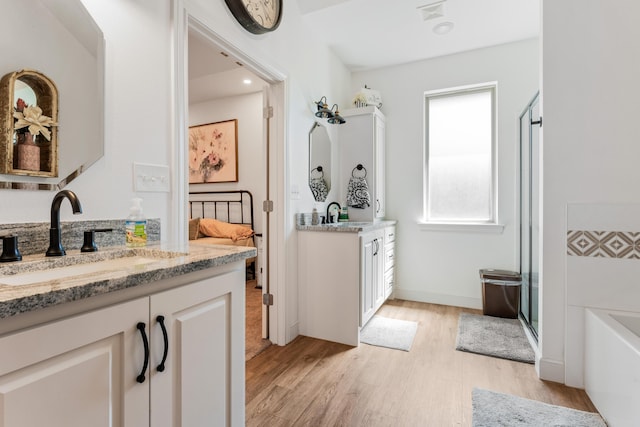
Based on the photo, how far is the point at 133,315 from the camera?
2.54 feet

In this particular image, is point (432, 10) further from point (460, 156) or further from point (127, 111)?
point (127, 111)

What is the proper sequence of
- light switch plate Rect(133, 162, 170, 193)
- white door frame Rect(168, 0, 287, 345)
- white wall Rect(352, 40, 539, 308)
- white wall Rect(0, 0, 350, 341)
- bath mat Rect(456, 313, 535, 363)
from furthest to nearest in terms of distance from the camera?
white wall Rect(352, 40, 539, 308) < bath mat Rect(456, 313, 535, 363) < white door frame Rect(168, 0, 287, 345) < light switch plate Rect(133, 162, 170, 193) < white wall Rect(0, 0, 350, 341)

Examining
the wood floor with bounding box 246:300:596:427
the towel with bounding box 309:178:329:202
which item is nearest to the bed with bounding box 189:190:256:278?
the towel with bounding box 309:178:329:202

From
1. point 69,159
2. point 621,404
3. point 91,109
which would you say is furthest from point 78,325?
point 621,404

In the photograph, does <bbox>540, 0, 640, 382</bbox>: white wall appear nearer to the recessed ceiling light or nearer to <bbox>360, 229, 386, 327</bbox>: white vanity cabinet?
the recessed ceiling light

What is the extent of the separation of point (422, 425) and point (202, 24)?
2.32 m

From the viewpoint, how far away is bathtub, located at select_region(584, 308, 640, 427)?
1343mm

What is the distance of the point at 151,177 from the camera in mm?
1379

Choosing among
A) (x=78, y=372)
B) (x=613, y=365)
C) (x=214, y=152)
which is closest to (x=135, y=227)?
(x=78, y=372)

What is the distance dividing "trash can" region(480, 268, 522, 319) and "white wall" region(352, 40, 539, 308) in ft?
0.78

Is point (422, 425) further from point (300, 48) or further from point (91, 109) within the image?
point (300, 48)

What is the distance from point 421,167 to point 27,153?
323 centimetres

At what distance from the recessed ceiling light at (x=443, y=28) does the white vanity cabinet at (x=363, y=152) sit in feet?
2.81

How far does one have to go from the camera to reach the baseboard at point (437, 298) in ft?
10.7
